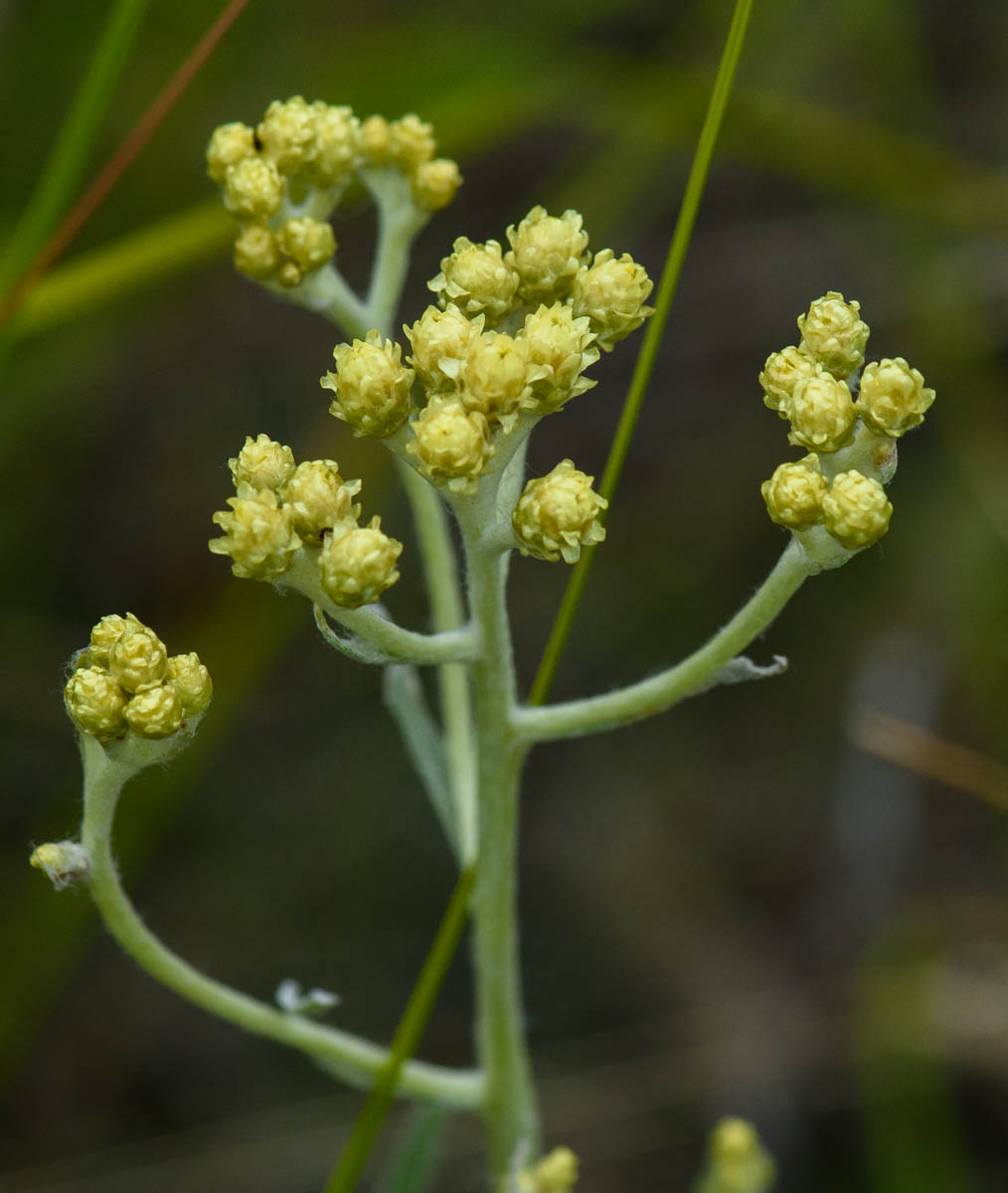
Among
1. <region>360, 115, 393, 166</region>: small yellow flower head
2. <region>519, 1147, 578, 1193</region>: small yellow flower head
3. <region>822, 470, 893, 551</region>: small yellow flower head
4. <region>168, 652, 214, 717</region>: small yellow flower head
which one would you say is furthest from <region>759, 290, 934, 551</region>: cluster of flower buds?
<region>519, 1147, 578, 1193</region>: small yellow flower head

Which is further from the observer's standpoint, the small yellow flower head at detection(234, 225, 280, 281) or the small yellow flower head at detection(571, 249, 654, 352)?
the small yellow flower head at detection(234, 225, 280, 281)

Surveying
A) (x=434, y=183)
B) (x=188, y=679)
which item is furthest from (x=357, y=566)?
(x=434, y=183)

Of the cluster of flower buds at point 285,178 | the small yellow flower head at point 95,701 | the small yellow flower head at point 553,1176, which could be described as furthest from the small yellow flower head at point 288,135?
the small yellow flower head at point 553,1176

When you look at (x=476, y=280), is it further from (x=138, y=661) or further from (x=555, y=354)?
(x=138, y=661)

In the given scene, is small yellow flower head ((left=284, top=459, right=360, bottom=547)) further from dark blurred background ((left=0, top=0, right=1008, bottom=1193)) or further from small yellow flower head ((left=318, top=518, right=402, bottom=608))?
dark blurred background ((left=0, top=0, right=1008, bottom=1193))

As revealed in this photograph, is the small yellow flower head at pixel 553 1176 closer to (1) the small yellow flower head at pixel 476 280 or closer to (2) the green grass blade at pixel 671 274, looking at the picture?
(2) the green grass blade at pixel 671 274

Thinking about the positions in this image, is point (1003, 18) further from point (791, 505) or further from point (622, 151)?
point (791, 505)
